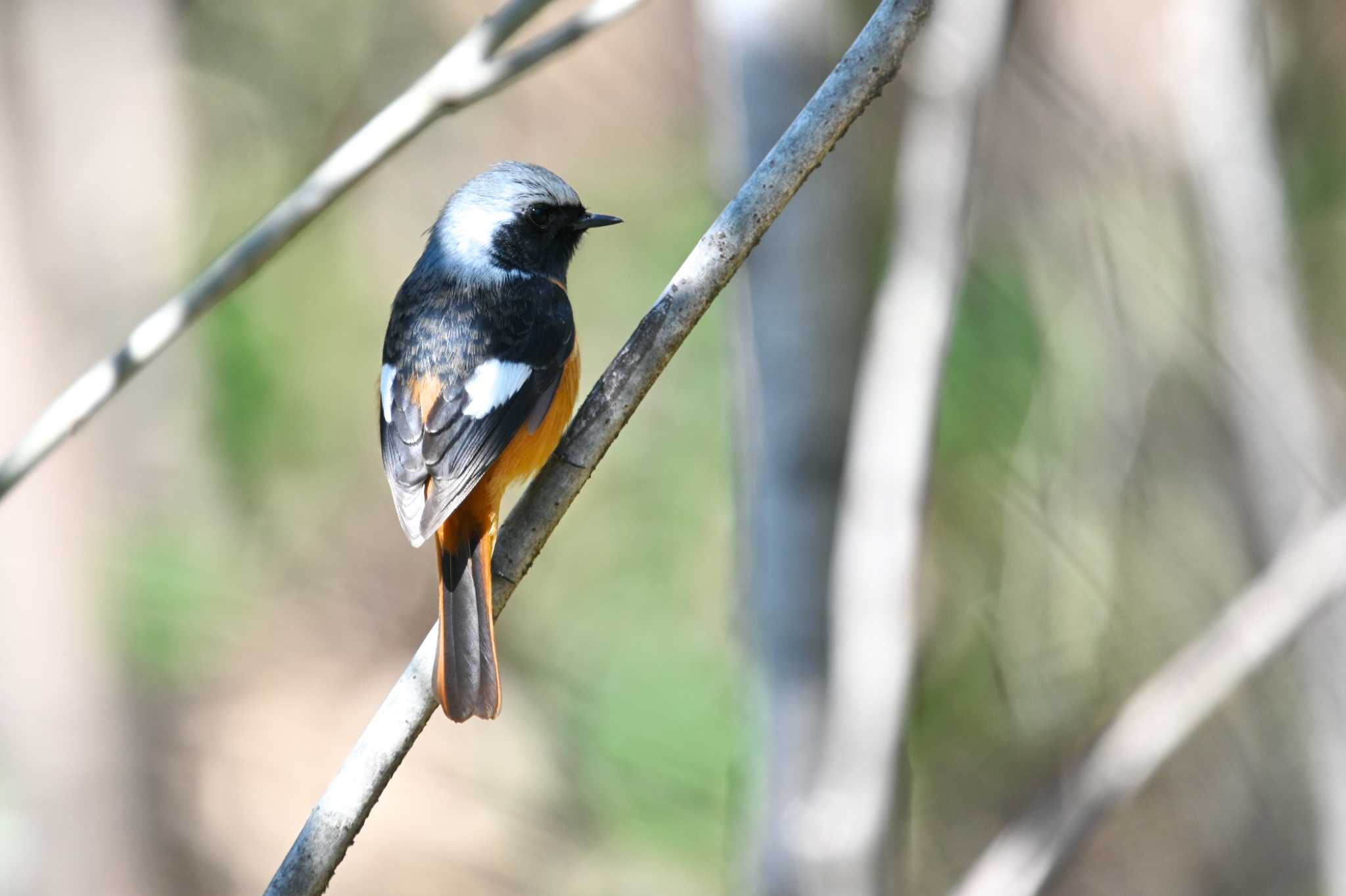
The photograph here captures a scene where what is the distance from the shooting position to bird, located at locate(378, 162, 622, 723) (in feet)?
8.14

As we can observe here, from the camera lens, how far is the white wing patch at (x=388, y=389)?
2.91m

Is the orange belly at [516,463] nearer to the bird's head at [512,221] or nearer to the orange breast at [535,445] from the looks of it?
the orange breast at [535,445]

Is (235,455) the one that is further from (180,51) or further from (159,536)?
(180,51)

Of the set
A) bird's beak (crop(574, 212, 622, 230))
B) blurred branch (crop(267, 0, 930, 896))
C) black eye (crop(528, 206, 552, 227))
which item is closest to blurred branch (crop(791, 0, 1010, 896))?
bird's beak (crop(574, 212, 622, 230))

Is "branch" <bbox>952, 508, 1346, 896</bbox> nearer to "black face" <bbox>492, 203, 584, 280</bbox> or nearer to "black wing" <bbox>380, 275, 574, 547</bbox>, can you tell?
"black wing" <bbox>380, 275, 574, 547</bbox>

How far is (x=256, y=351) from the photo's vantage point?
848cm

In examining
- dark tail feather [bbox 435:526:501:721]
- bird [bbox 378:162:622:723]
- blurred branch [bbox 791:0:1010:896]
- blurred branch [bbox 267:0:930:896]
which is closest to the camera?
blurred branch [bbox 267:0:930:896]

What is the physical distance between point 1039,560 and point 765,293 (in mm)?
1498

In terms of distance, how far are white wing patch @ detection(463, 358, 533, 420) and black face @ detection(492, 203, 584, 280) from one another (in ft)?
1.40

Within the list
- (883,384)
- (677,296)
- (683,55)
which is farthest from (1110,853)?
(683,55)

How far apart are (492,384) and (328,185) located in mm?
799

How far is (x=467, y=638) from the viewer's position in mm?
2381

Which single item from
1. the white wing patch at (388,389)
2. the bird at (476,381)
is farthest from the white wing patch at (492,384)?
the white wing patch at (388,389)

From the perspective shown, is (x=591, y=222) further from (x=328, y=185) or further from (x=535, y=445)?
(x=328, y=185)
